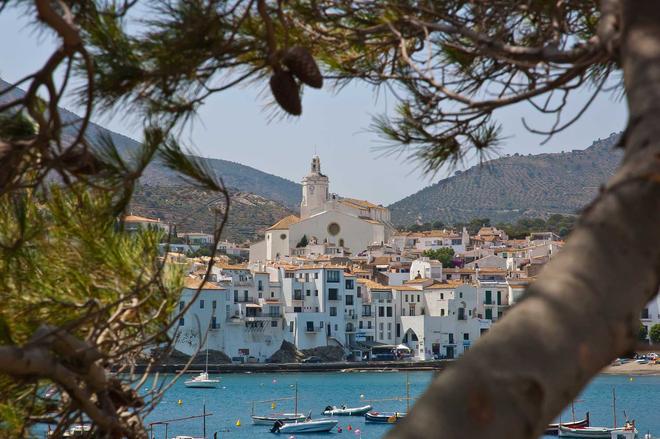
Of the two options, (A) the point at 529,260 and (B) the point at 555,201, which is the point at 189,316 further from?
(B) the point at 555,201

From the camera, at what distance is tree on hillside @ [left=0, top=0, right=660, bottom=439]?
102cm

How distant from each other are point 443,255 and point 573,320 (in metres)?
65.2

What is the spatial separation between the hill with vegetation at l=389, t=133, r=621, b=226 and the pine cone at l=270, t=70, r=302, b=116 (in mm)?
112618

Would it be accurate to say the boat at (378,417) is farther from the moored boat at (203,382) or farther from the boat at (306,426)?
the moored boat at (203,382)

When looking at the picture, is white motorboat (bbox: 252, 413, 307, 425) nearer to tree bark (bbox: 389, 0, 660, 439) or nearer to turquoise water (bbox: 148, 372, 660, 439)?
turquoise water (bbox: 148, 372, 660, 439)

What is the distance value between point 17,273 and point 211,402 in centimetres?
3841

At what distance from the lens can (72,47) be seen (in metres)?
1.78

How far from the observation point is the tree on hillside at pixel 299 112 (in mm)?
1020

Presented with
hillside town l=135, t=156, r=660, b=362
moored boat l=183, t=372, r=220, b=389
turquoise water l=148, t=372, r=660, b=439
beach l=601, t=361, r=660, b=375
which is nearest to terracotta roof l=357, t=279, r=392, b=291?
hillside town l=135, t=156, r=660, b=362

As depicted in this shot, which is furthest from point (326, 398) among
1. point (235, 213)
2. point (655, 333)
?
point (235, 213)

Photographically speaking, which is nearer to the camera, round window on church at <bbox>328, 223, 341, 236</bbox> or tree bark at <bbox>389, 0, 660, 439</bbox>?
tree bark at <bbox>389, 0, 660, 439</bbox>

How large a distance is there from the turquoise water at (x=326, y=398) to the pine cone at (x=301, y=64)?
91.4ft

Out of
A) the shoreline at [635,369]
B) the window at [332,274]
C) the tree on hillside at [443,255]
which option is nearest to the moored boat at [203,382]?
the window at [332,274]

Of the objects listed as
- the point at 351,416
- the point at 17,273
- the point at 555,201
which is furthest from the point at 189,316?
the point at 555,201
